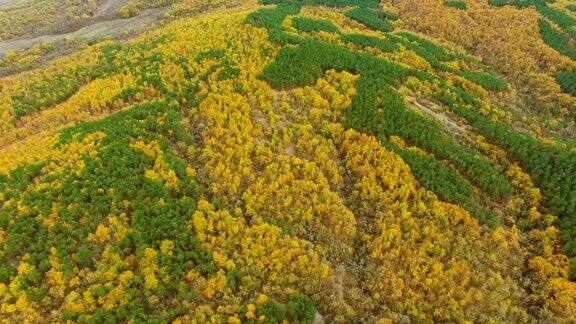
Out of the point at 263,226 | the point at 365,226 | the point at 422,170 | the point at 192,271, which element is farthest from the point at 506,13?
the point at 192,271

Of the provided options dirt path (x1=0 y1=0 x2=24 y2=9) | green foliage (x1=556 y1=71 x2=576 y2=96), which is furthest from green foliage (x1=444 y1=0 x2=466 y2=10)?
dirt path (x1=0 y1=0 x2=24 y2=9)

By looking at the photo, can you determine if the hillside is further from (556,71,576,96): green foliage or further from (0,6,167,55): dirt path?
(0,6,167,55): dirt path

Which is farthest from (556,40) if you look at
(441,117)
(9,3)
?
(9,3)

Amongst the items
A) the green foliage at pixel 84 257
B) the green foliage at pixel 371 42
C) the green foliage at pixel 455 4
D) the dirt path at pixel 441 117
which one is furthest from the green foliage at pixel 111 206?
the green foliage at pixel 455 4

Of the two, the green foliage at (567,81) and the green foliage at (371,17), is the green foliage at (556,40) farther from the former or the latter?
the green foliage at (371,17)

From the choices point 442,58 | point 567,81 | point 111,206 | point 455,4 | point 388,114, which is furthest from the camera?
point 455,4

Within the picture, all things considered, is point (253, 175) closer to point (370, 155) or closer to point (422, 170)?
point (370, 155)

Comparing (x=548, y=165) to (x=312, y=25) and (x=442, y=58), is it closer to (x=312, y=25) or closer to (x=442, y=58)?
(x=442, y=58)

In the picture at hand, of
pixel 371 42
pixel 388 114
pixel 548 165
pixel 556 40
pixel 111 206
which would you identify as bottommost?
pixel 556 40
